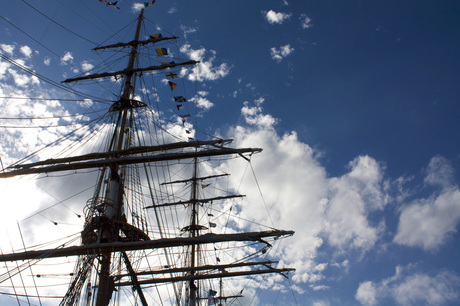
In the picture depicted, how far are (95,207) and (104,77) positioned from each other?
9.90 meters

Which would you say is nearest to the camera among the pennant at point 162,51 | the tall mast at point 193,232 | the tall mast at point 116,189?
the tall mast at point 116,189

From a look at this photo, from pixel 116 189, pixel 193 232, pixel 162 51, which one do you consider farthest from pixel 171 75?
pixel 193 232

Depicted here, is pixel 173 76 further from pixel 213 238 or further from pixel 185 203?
pixel 185 203

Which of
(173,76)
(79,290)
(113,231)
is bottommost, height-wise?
(79,290)

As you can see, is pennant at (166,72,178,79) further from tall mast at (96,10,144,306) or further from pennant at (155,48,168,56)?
tall mast at (96,10,144,306)

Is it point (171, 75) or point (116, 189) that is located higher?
point (171, 75)

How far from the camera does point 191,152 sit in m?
17.5

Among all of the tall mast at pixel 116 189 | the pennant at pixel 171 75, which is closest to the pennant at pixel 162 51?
the pennant at pixel 171 75

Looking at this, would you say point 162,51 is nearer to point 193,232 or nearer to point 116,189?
point 116,189

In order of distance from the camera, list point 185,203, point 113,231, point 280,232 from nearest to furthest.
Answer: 1. point 113,231
2. point 280,232
3. point 185,203

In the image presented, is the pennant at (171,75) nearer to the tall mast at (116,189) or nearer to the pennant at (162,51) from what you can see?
the pennant at (162,51)

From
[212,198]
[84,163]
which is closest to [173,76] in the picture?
[84,163]

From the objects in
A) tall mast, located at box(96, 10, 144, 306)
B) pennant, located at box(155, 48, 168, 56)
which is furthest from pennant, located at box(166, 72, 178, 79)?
tall mast, located at box(96, 10, 144, 306)

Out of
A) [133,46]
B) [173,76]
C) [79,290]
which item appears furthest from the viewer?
[133,46]
